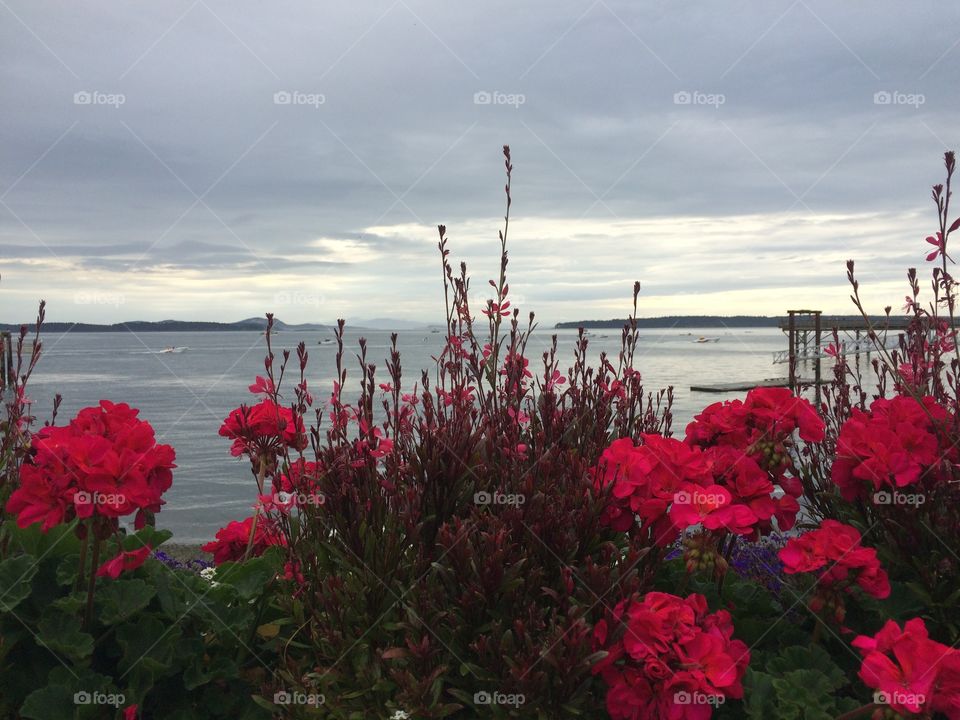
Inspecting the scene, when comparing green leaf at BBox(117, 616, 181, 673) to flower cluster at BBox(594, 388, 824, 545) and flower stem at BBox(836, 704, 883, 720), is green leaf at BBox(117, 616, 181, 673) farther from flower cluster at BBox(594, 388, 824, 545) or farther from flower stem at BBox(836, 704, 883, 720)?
flower stem at BBox(836, 704, 883, 720)

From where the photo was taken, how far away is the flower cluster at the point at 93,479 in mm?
2096

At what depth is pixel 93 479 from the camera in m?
2.09

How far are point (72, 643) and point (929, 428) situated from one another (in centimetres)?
311

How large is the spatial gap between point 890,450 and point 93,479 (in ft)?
8.27

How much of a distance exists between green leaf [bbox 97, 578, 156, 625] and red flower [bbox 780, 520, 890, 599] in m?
1.98

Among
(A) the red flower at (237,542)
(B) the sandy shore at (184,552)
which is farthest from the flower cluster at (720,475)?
(B) the sandy shore at (184,552)

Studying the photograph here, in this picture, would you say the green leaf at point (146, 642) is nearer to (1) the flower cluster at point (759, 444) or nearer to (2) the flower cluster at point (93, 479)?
(2) the flower cluster at point (93, 479)

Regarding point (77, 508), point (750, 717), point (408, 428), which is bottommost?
point (750, 717)

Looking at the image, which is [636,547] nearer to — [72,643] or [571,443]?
[571,443]

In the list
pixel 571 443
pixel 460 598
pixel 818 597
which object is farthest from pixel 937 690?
pixel 571 443

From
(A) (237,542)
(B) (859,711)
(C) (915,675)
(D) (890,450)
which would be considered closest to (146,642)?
(A) (237,542)

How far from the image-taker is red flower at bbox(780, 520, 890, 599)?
220 cm

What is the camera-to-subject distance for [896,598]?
2.48m

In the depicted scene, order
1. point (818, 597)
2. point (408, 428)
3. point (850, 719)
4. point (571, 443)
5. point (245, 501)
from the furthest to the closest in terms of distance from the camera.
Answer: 1. point (245, 501)
2. point (571, 443)
3. point (408, 428)
4. point (818, 597)
5. point (850, 719)
